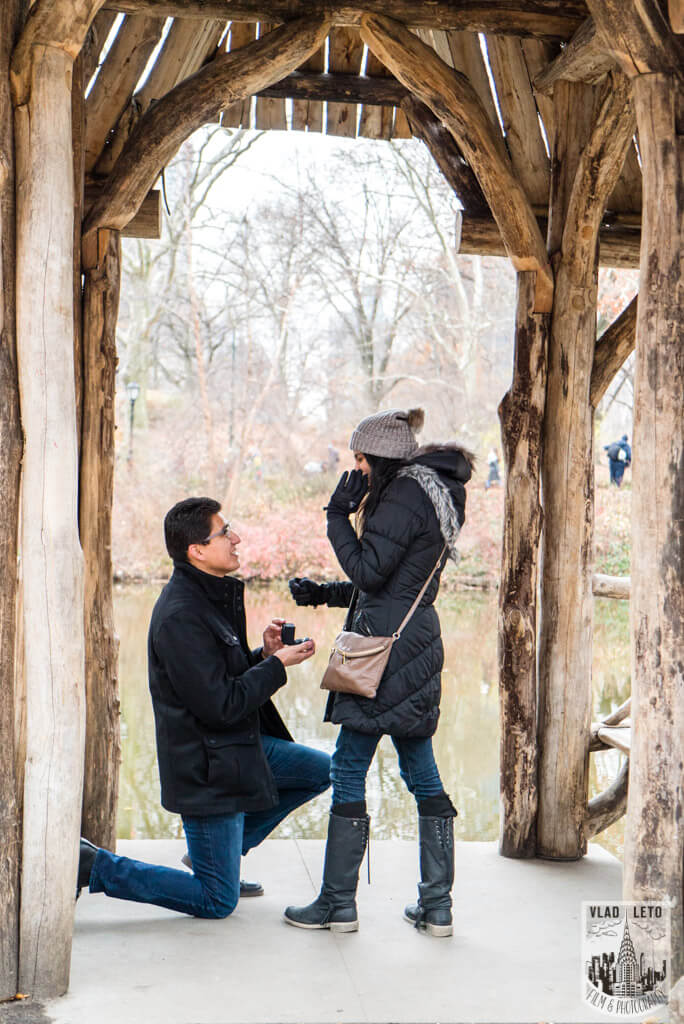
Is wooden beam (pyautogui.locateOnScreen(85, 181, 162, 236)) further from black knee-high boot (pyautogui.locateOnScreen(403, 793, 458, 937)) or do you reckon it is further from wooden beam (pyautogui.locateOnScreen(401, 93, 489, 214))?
black knee-high boot (pyautogui.locateOnScreen(403, 793, 458, 937))

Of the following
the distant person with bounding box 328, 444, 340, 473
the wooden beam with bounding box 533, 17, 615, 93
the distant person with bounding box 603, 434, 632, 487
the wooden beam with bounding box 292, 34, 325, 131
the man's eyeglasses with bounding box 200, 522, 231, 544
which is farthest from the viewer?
the distant person with bounding box 328, 444, 340, 473

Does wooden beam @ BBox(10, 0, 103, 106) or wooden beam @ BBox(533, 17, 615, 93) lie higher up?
wooden beam @ BBox(533, 17, 615, 93)

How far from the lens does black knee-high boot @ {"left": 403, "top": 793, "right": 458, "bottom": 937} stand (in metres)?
3.79

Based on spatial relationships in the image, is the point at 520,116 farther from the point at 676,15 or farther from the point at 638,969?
the point at 638,969

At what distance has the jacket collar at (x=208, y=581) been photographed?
3.89m

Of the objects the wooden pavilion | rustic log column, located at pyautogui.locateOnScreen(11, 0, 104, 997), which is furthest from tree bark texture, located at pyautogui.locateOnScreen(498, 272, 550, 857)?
rustic log column, located at pyautogui.locateOnScreen(11, 0, 104, 997)

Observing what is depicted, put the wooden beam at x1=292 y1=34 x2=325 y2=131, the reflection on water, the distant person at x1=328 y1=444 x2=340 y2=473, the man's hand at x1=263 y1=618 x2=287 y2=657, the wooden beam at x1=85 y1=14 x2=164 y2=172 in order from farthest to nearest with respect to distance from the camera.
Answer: the distant person at x1=328 y1=444 x2=340 y2=473, the reflection on water, the wooden beam at x1=292 y1=34 x2=325 y2=131, the wooden beam at x1=85 y1=14 x2=164 y2=172, the man's hand at x1=263 y1=618 x2=287 y2=657

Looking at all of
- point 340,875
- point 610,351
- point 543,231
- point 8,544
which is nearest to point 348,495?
point 8,544

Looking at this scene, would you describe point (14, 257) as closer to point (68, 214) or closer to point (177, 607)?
point (68, 214)

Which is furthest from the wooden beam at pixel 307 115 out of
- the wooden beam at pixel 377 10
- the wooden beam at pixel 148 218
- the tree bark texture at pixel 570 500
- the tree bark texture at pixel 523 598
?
the tree bark texture at pixel 523 598

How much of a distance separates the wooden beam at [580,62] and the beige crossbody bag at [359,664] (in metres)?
2.43

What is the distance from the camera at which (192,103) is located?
4.38 metres

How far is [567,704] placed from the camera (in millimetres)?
4891

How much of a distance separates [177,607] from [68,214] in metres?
1.33
